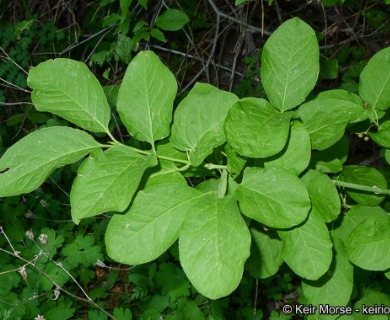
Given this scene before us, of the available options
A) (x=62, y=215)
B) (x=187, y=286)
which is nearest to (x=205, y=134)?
(x=187, y=286)

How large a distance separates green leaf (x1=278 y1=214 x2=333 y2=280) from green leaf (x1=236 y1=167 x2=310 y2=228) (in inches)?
4.2

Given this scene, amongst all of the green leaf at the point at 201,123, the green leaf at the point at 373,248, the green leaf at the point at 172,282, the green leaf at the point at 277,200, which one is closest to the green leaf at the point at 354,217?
the green leaf at the point at 373,248

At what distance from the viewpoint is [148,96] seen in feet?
2.97

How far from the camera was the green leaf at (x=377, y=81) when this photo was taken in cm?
108

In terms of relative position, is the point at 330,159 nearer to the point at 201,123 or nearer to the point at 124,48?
the point at 201,123

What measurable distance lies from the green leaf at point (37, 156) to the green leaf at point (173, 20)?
1862mm

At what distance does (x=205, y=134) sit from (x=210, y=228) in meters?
0.20

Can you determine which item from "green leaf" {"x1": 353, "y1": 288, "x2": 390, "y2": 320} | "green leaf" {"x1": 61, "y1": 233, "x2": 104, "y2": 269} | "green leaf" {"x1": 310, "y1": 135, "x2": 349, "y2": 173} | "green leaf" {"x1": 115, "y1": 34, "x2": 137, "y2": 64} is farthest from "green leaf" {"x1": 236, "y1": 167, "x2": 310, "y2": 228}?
"green leaf" {"x1": 61, "y1": 233, "x2": 104, "y2": 269}

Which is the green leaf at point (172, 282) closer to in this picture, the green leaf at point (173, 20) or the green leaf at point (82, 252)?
the green leaf at point (82, 252)

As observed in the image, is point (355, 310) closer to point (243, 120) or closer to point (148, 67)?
point (243, 120)

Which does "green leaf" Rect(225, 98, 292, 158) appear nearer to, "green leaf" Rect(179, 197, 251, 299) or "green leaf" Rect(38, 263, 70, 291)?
"green leaf" Rect(179, 197, 251, 299)

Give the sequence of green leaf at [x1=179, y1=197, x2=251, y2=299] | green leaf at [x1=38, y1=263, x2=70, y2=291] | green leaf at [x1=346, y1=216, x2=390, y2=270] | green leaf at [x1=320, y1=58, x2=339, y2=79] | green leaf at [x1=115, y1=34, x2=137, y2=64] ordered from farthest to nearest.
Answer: green leaf at [x1=38, y1=263, x2=70, y2=291], green leaf at [x1=320, y1=58, x2=339, y2=79], green leaf at [x1=115, y1=34, x2=137, y2=64], green leaf at [x1=346, y1=216, x2=390, y2=270], green leaf at [x1=179, y1=197, x2=251, y2=299]

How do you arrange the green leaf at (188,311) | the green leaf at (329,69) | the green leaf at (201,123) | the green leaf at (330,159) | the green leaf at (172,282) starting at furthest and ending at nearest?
1. the green leaf at (172,282)
2. the green leaf at (188,311)
3. the green leaf at (329,69)
4. the green leaf at (330,159)
5. the green leaf at (201,123)

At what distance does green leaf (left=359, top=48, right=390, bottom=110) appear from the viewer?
1.08m
